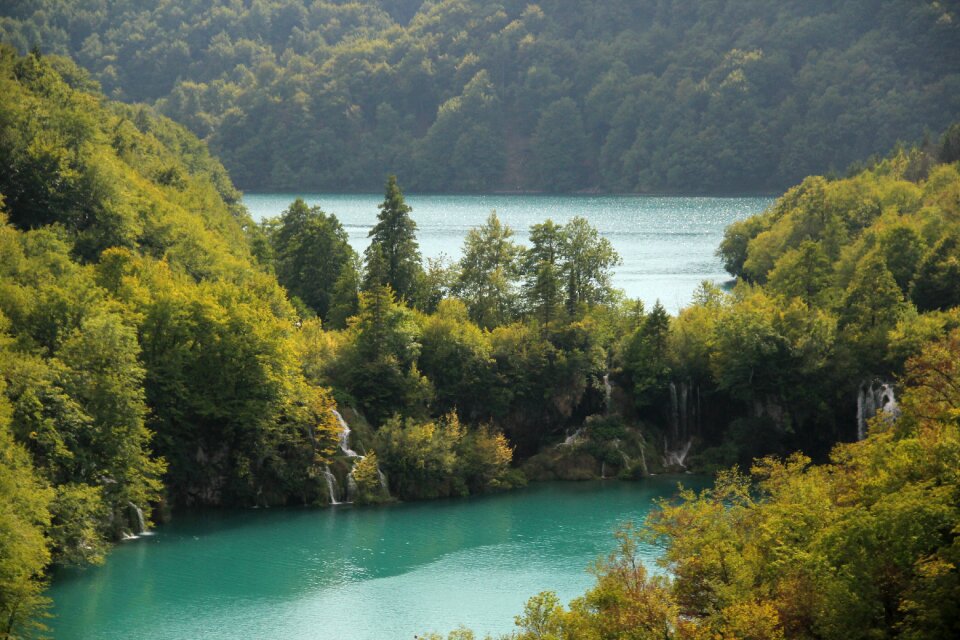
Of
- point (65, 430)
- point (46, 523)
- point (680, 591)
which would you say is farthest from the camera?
point (65, 430)

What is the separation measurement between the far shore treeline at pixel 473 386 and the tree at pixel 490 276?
191mm

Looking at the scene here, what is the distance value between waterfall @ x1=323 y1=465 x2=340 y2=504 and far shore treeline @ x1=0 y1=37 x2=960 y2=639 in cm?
29

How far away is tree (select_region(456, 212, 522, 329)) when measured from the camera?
283 ft

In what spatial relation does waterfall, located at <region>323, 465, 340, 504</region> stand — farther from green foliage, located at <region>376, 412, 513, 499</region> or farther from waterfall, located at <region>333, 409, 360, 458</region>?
green foliage, located at <region>376, 412, 513, 499</region>

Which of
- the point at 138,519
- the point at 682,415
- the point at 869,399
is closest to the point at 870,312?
the point at 869,399

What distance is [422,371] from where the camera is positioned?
260ft

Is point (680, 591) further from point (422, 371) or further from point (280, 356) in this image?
point (422, 371)

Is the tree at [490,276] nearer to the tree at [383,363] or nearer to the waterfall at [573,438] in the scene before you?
the tree at [383,363]

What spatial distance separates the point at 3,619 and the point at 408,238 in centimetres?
4882

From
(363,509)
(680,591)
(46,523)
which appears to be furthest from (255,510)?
(680,591)

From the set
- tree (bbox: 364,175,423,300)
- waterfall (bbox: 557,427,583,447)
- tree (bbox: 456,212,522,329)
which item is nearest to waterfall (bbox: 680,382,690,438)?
waterfall (bbox: 557,427,583,447)

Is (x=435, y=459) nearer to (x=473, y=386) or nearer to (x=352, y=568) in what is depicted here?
(x=473, y=386)

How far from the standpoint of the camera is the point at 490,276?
285 ft

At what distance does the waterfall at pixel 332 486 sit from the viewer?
71188mm
